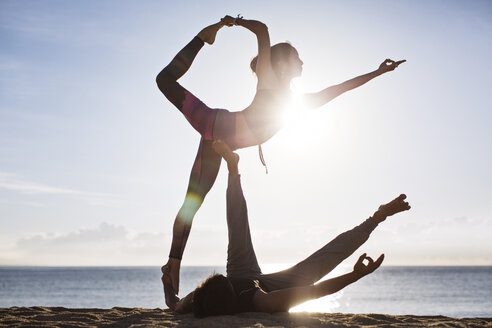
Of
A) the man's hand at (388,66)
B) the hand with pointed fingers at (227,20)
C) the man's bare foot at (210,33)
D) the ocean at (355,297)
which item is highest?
the hand with pointed fingers at (227,20)

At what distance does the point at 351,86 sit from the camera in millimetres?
4117

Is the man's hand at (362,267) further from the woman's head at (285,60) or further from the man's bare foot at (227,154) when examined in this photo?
the woman's head at (285,60)

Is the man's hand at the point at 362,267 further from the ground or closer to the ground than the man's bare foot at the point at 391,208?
closer to the ground

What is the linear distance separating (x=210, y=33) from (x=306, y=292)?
2205 mm

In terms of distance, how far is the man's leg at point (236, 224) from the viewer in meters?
3.93

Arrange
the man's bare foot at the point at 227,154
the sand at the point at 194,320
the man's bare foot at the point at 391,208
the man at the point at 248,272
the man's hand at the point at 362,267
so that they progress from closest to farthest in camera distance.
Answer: the man's hand at the point at 362,267 < the sand at the point at 194,320 < the man at the point at 248,272 < the man's bare foot at the point at 227,154 < the man's bare foot at the point at 391,208

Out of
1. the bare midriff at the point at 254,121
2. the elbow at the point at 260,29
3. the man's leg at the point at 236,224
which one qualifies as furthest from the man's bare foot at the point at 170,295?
the elbow at the point at 260,29

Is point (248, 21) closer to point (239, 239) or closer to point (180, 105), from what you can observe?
point (180, 105)

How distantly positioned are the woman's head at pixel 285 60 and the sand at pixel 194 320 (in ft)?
6.29

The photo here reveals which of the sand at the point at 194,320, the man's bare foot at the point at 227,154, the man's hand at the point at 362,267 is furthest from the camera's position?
the man's bare foot at the point at 227,154

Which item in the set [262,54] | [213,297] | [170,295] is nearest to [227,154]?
[262,54]

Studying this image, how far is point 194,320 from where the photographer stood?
356cm

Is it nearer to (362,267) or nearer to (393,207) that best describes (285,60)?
(393,207)

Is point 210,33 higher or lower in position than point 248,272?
higher
